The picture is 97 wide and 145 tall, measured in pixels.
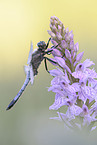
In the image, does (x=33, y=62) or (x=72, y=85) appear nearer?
(x=72, y=85)

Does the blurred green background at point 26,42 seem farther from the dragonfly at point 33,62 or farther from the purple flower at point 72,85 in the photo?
the purple flower at point 72,85

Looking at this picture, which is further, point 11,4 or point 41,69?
point 11,4

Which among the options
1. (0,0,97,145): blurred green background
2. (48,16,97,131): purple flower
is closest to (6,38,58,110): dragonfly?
(48,16,97,131): purple flower

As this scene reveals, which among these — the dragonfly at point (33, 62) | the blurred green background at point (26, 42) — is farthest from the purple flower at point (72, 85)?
the blurred green background at point (26, 42)

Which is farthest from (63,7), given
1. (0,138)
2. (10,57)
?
(0,138)

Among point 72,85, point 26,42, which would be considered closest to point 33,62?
point 72,85

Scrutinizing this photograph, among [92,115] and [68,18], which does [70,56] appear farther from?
[68,18]

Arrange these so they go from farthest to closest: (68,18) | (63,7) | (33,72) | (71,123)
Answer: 1. (63,7)
2. (68,18)
3. (33,72)
4. (71,123)

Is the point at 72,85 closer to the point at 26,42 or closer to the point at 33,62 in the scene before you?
the point at 33,62

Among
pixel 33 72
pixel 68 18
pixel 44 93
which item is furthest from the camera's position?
pixel 68 18
